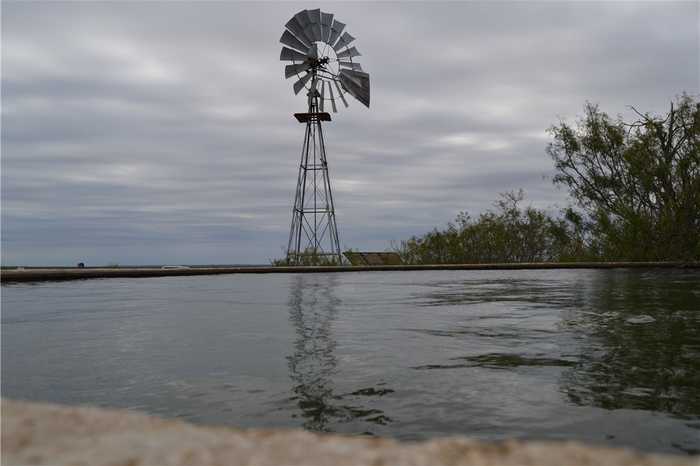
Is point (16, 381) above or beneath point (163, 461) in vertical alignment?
beneath

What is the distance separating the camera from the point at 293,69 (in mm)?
17000

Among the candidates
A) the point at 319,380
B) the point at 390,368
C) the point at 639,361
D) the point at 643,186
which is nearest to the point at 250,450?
the point at 319,380

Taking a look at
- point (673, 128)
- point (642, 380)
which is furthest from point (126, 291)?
point (673, 128)

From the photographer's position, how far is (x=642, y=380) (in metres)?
1.88

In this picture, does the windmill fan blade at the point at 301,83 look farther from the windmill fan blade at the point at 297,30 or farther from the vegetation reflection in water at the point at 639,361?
the vegetation reflection in water at the point at 639,361

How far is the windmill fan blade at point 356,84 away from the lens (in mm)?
17203

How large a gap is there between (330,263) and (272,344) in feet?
39.6

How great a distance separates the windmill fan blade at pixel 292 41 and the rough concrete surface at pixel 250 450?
17328mm

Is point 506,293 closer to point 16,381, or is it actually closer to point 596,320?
point 596,320

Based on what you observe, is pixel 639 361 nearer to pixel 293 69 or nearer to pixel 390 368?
pixel 390 368

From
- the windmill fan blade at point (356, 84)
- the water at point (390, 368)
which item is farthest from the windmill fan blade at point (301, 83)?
the water at point (390, 368)

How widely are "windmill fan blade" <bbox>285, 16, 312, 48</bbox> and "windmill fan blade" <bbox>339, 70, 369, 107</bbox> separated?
1425 mm

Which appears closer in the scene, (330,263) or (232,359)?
(232,359)

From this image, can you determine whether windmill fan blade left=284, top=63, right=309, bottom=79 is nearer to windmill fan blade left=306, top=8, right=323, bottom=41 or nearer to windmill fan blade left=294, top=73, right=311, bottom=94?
windmill fan blade left=294, top=73, right=311, bottom=94
